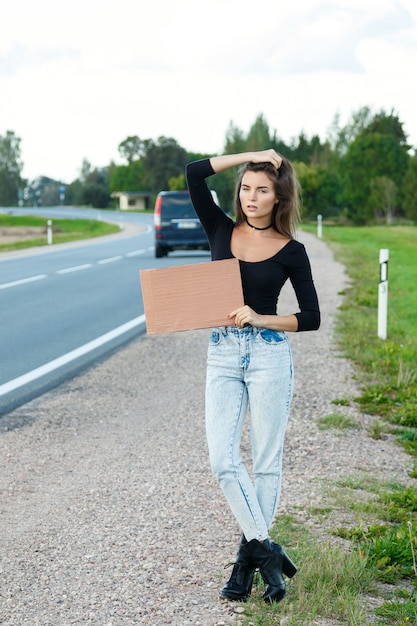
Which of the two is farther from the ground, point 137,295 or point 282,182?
point 282,182

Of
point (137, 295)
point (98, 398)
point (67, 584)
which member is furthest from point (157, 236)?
point (67, 584)

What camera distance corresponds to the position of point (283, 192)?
11.5 ft

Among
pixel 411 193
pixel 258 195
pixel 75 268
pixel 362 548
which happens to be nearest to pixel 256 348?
pixel 258 195

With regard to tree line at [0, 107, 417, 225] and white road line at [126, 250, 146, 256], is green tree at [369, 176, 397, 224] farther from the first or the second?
white road line at [126, 250, 146, 256]

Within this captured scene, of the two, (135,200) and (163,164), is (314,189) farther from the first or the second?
(135,200)

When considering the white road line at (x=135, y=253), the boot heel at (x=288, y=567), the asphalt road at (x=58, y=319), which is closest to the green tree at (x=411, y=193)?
the white road line at (x=135, y=253)

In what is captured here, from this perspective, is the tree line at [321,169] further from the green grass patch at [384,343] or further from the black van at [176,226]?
the green grass patch at [384,343]

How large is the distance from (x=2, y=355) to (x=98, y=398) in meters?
2.49

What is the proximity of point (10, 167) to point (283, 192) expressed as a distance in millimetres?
169516

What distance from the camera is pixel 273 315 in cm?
349

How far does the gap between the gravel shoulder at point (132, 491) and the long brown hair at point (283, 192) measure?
150cm

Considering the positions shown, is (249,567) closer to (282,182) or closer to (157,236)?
(282,182)

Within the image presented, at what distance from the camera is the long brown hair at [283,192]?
351 cm

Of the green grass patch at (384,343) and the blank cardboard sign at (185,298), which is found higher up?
the blank cardboard sign at (185,298)
